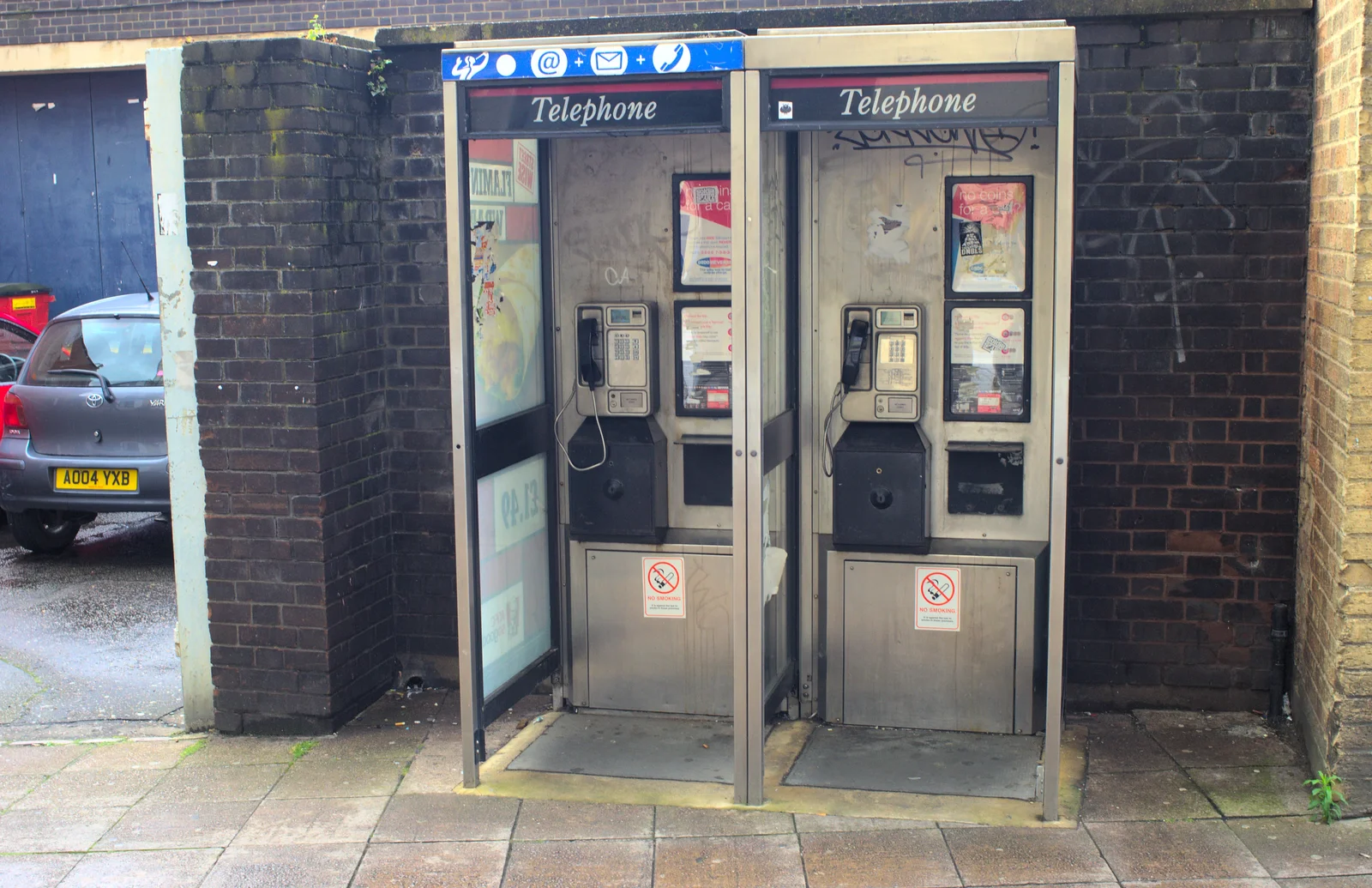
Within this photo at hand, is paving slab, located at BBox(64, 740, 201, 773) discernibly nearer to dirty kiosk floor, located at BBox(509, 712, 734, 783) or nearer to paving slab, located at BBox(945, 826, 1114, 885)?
dirty kiosk floor, located at BBox(509, 712, 734, 783)

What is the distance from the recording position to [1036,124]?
444 centimetres

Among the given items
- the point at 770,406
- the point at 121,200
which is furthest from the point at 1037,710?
the point at 121,200

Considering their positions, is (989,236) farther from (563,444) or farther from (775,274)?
(563,444)

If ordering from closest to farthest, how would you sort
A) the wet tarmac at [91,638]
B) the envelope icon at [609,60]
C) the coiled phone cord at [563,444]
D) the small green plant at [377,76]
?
the envelope icon at [609,60]
the coiled phone cord at [563,444]
the small green plant at [377,76]
the wet tarmac at [91,638]

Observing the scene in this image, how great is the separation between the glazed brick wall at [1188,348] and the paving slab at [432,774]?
256 cm

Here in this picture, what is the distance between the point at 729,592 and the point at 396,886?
186 cm

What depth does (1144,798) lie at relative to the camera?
4984 millimetres

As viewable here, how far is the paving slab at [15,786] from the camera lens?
520 cm

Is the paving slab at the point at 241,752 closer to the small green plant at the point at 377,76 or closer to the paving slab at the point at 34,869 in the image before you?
the paving slab at the point at 34,869

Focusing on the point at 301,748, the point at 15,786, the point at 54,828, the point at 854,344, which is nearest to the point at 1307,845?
the point at 854,344

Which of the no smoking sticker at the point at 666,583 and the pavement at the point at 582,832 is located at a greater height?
the no smoking sticker at the point at 666,583

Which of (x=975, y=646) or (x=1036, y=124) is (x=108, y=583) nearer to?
(x=975, y=646)

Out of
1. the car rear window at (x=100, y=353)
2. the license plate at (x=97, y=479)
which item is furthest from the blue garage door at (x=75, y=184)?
the license plate at (x=97, y=479)

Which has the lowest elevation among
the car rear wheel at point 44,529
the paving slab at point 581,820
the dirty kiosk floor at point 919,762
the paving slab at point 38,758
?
the paving slab at point 38,758
